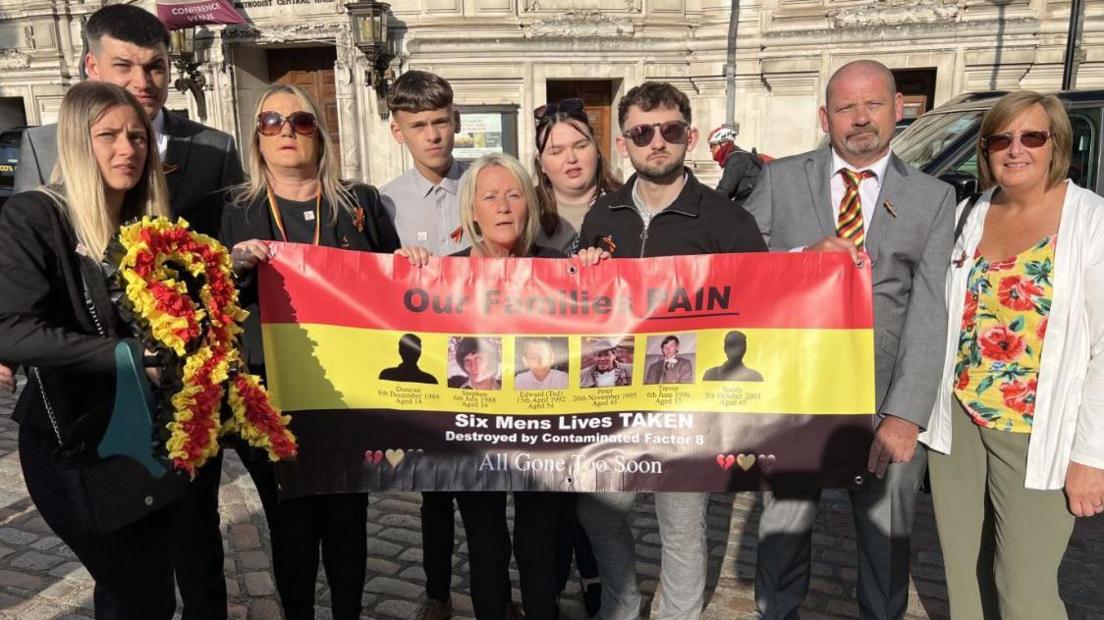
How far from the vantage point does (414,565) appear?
Result: 13.6ft

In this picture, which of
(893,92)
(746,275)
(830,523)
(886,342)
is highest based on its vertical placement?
(893,92)

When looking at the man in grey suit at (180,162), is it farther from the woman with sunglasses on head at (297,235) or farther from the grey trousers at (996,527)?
the grey trousers at (996,527)

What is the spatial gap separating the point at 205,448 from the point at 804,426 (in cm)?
228

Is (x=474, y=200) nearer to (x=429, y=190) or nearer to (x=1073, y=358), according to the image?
(x=429, y=190)

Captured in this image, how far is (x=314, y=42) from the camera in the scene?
1595 cm

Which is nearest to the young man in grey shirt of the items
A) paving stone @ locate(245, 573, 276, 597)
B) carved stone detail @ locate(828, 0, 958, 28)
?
paving stone @ locate(245, 573, 276, 597)

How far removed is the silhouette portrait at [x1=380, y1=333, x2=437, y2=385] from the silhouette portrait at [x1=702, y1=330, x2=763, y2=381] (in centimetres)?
120

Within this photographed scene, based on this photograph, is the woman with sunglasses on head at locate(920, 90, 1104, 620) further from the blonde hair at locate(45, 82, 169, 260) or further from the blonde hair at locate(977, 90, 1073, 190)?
the blonde hair at locate(45, 82, 169, 260)

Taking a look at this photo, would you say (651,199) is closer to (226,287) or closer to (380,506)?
(226,287)

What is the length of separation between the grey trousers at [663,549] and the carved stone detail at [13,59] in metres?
21.2

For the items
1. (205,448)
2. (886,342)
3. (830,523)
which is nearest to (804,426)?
(886,342)

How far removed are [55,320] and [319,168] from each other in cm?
120

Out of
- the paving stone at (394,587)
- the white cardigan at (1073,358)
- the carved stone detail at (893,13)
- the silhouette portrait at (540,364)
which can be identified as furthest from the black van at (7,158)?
the white cardigan at (1073,358)

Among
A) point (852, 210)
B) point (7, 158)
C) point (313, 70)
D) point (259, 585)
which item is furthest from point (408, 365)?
point (313, 70)
